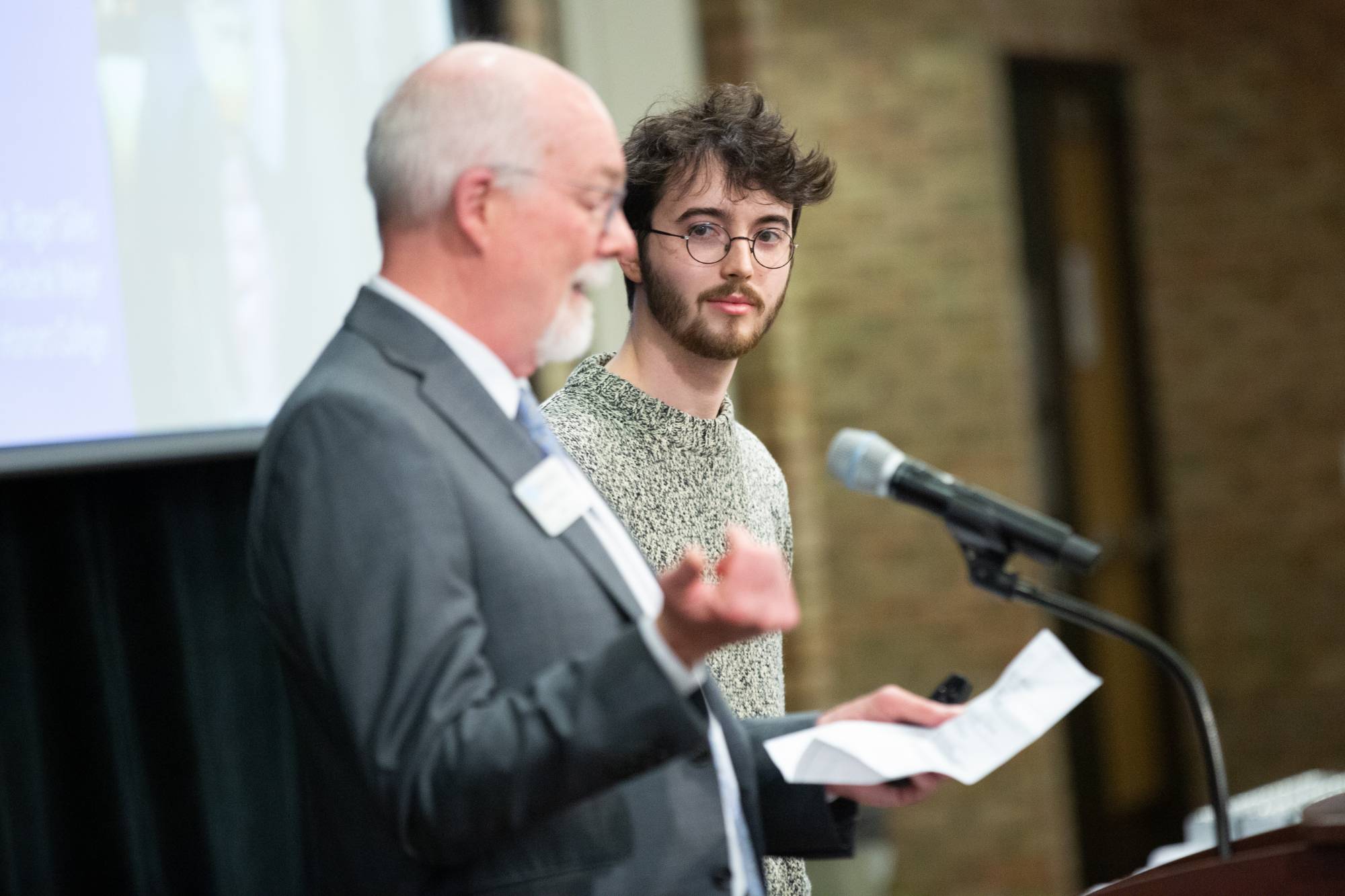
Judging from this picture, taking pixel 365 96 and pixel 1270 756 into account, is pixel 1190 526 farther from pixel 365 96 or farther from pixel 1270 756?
pixel 365 96

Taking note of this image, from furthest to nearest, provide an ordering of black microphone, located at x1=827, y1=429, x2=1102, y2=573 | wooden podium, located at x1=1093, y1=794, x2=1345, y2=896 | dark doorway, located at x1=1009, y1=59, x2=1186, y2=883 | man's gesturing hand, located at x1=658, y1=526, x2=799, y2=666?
dark doorway, located at x1=1009, y1=59, x2=1186, y2=883 < black microphone, located at x1=827, y1=429, x2=1102, y2=573 < wooden podium, located at x1=1093, y1=794, x2=1345, y2=896 < man's gesturing hand, located at x1=658, y1=526, x2=799, y2=666

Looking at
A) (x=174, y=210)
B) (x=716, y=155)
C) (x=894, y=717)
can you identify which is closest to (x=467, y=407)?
(x=894, y=717)

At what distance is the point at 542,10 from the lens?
3.56m

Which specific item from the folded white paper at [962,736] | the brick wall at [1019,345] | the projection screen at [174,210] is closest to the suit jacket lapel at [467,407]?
the folded white paper at [962,736]

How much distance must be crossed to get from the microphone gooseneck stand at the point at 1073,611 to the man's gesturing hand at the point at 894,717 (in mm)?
191

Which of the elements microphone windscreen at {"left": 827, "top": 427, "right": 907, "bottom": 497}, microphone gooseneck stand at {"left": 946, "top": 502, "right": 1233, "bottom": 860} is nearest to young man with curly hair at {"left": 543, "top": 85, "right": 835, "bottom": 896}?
microphone windscreen at {"left": 827, "top": 427, "right": 907, "bottom": 497}

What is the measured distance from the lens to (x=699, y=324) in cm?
171

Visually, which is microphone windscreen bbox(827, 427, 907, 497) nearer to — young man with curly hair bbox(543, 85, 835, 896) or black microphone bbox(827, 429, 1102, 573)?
black microphone bbox(827, 429, 1102, 573)

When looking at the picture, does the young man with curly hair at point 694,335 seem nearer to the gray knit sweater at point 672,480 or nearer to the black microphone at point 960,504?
the gray knit sweater at point 672,480

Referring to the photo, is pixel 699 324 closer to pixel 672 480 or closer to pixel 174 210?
pixel 672 480

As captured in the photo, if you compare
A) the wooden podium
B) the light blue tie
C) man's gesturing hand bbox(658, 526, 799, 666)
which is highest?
the light blue tie

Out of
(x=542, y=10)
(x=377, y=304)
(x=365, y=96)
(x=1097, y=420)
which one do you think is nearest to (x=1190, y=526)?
(x=1097, y=420)

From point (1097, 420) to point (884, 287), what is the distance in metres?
1.23

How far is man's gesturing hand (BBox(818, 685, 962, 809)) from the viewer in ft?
4.50
